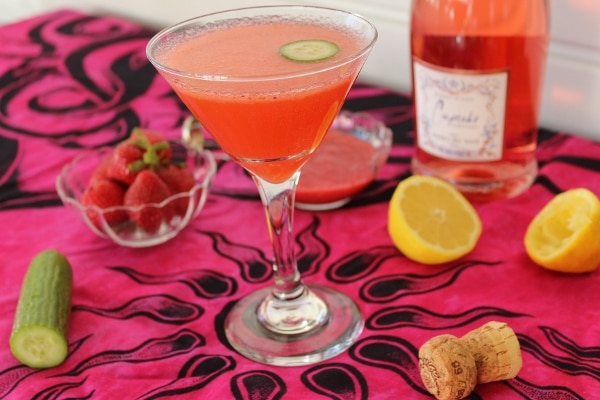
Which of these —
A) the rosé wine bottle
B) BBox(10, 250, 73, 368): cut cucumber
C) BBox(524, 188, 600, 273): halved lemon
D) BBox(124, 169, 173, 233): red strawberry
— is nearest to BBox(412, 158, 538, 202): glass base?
the rosé wine bottle

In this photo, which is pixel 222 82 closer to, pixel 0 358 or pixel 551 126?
pixel 0 358

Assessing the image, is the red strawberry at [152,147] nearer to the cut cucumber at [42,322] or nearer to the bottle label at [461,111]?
the cut cucumber at [42,322]

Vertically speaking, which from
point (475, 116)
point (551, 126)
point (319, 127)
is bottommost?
point (551, 126)

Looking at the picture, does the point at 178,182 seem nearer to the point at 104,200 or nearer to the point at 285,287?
the point at 104,200

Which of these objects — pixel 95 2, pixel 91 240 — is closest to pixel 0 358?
pixel 91 240

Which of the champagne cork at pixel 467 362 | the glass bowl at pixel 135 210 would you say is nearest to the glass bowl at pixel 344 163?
the glass bowl at pixel 135 210

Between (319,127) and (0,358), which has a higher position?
(319,127)
